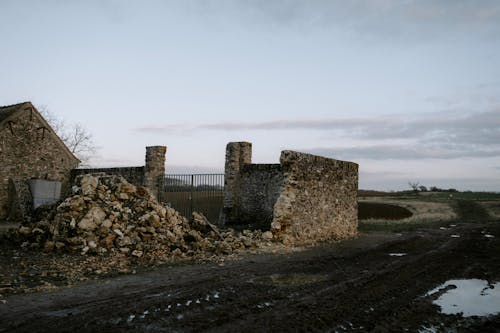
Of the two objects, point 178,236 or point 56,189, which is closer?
point 178,236

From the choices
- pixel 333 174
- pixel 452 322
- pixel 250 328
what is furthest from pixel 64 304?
pixel 333 174

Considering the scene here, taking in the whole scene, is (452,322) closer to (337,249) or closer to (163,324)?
(163,324)

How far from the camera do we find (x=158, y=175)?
20.4 m

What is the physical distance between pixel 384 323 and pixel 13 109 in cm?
2148

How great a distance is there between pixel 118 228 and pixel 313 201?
24.9 ft

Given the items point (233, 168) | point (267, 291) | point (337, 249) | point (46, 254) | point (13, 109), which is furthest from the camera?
point (13, 109)

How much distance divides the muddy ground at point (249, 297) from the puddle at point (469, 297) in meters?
0.20

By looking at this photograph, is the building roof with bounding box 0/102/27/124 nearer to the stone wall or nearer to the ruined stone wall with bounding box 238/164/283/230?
the stone wall

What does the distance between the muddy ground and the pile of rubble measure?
2.67ft

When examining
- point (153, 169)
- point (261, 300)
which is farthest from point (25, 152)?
point (261, 300)

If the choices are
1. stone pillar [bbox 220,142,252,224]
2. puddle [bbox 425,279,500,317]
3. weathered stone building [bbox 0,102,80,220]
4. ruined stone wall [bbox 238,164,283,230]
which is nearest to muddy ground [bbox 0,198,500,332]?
puddle [bbox 425,279,500,317]

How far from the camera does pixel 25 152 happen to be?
2067 cm

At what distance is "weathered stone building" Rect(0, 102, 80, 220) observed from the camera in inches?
772

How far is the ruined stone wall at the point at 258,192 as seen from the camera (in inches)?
714
